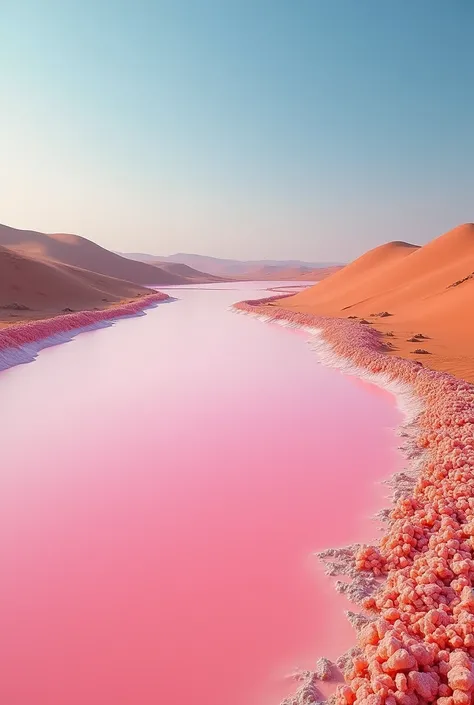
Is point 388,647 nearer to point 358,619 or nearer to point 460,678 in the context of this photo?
point 460,678

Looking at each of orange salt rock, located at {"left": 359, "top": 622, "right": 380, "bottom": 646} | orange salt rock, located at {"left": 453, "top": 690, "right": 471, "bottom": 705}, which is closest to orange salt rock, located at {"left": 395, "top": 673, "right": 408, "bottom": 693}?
orange salt rock, located at {"left": 453, "top": 690, "right": 471, "bottom": 705}

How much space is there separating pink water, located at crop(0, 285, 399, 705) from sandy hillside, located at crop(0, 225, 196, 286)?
4256 inches

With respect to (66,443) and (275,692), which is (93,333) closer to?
(66,443)

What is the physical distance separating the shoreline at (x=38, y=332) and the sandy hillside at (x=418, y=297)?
12737 mm

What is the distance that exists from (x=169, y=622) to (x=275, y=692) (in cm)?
103

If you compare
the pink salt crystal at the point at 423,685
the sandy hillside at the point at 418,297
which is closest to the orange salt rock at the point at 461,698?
the pink salt crystal at the point at 423,685

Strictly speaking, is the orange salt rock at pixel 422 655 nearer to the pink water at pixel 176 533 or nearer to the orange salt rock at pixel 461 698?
the orange salt rock at pixel 461 698

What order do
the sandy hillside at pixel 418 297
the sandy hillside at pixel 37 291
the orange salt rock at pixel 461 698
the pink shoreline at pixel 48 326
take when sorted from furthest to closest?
the sandy hillside at pixel 37 291 → the pink shoreline at pixel 48 326 → the sandy hillside at pixel 418 297 → the orange salt rock at pixel 461 698

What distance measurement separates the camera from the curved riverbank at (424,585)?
2998 millimetres

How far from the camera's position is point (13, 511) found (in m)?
6.03

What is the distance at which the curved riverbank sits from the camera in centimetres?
300

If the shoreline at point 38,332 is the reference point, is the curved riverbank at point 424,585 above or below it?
below

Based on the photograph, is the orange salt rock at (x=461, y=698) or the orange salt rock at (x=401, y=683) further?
the orange salt rock at (x=401, y=683)

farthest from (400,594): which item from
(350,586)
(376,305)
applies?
(376,305)
